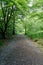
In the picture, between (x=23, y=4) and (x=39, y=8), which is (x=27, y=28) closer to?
(x=39, y=8)

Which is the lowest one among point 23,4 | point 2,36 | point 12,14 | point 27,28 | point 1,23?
point 27,28

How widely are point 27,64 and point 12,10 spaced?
1470 cm

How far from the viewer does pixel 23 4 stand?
1616 centimetres

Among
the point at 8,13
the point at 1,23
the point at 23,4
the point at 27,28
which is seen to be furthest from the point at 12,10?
the point at 27,28

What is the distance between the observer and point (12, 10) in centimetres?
2148

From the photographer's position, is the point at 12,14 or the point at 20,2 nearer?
the point at 20,2

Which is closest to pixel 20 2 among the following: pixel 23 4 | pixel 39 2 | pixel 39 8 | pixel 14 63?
pixel 23 4

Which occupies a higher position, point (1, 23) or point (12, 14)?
point (12, 14)

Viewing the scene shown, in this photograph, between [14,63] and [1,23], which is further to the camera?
[1,23]

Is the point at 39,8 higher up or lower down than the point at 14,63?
higher up

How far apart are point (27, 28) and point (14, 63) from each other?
38.3 m

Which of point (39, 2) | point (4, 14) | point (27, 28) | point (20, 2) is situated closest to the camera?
point (20, 2)

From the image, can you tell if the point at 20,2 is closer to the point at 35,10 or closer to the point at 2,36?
the point at 35,10

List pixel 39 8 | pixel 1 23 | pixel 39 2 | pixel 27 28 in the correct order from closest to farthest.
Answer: pixel 39 2, pixel 39 8, pixel 1 23, pixel 27 28
